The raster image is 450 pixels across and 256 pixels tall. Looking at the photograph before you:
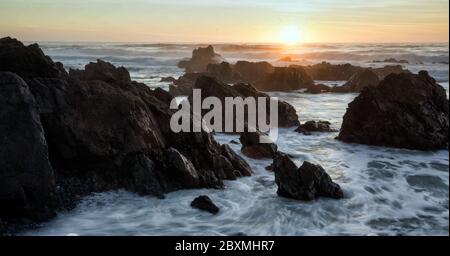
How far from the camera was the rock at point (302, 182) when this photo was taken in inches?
415

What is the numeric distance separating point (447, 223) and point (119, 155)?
→ 736 cm

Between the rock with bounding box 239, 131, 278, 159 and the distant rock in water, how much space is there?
385 cm

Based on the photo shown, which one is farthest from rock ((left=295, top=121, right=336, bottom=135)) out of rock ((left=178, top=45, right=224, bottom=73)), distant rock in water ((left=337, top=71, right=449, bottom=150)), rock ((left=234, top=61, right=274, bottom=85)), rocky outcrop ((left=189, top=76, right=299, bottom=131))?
rock ((left=178, top=45, right=224, bottom=73))

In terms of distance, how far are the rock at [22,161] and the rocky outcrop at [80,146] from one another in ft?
0.06

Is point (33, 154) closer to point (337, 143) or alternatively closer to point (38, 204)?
point (38, 204)

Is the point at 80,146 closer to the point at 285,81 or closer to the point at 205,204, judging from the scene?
the point at 205,204

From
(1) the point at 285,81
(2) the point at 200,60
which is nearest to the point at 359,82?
(1) the point at 285,81

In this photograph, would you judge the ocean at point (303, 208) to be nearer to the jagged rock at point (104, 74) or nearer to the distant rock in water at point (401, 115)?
the distant rock in water at point (401, 115)

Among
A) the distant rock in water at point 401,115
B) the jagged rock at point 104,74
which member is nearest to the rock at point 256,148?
the distant rock in water at point 401,115

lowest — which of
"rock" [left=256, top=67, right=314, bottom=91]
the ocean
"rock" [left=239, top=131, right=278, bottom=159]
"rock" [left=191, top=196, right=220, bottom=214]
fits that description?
the ocean

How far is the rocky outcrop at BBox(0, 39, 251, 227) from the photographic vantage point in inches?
359

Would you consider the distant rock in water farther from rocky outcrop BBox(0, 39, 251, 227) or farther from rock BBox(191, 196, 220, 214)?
rock BBox(191, 196, 220, 214)

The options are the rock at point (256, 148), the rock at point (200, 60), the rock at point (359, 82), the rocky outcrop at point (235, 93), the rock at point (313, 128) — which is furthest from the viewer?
the rock at point (200, 60)

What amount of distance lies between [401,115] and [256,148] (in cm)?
537
